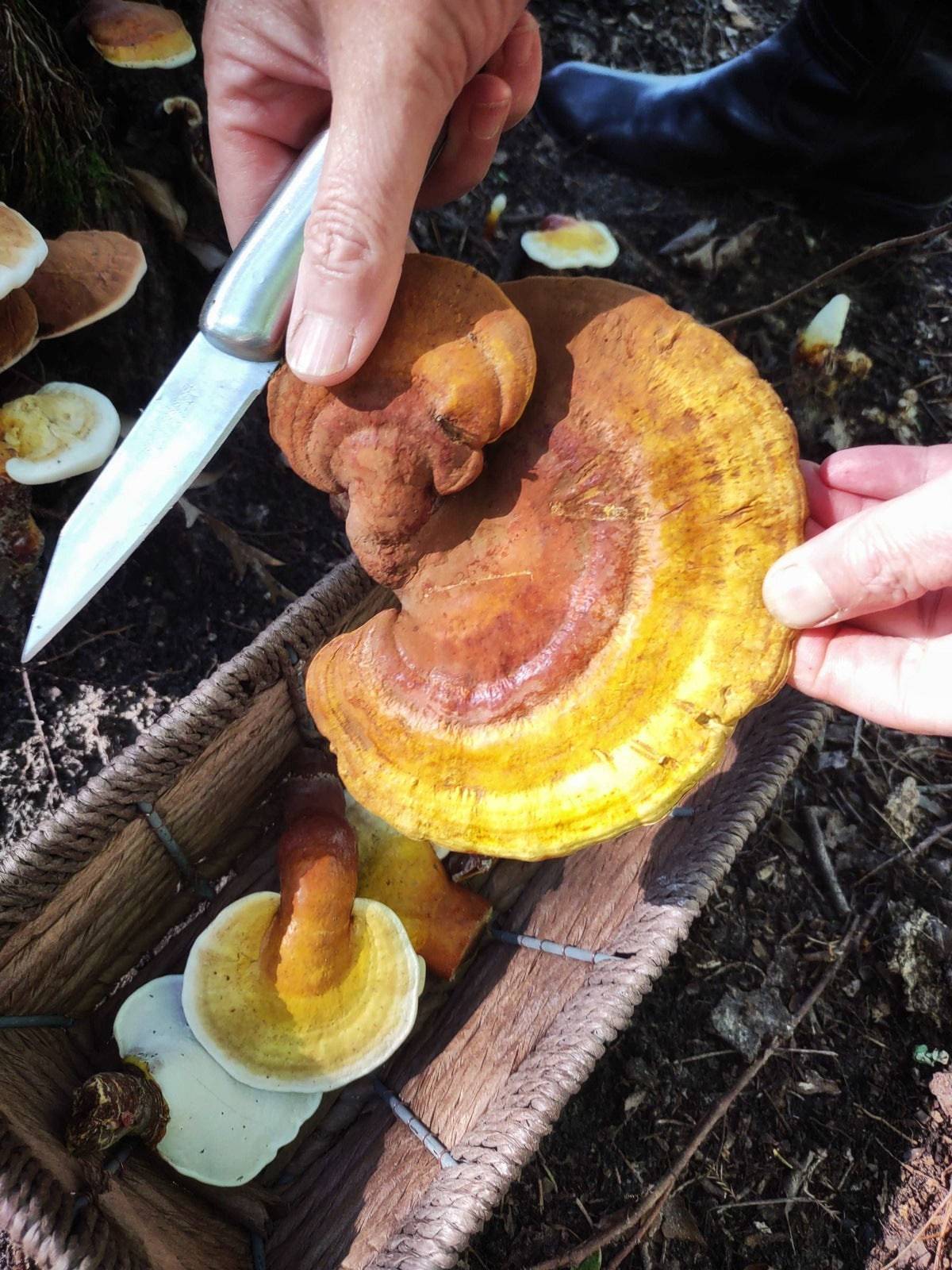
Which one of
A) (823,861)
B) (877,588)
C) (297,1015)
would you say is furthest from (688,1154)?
(877,588)

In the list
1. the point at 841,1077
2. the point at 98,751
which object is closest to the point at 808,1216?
the point at 841,1077

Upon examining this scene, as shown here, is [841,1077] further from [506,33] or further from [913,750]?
[506,33]

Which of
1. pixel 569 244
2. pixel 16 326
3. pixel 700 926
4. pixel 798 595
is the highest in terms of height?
pixel 798 595

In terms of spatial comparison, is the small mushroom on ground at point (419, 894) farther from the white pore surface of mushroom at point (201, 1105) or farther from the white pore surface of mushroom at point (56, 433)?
the white pore surface of mushroom at point (56, 433)

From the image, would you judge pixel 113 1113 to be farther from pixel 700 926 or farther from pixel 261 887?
pixel 700 926

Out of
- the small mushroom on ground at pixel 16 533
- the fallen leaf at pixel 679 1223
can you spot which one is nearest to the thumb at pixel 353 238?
the small mushroom on ground at pixel 16 533

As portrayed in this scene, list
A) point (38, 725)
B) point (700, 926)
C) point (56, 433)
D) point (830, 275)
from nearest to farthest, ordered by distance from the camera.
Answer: point (56, 433), point (38, 725), point (700, 926), point (830, 275)
